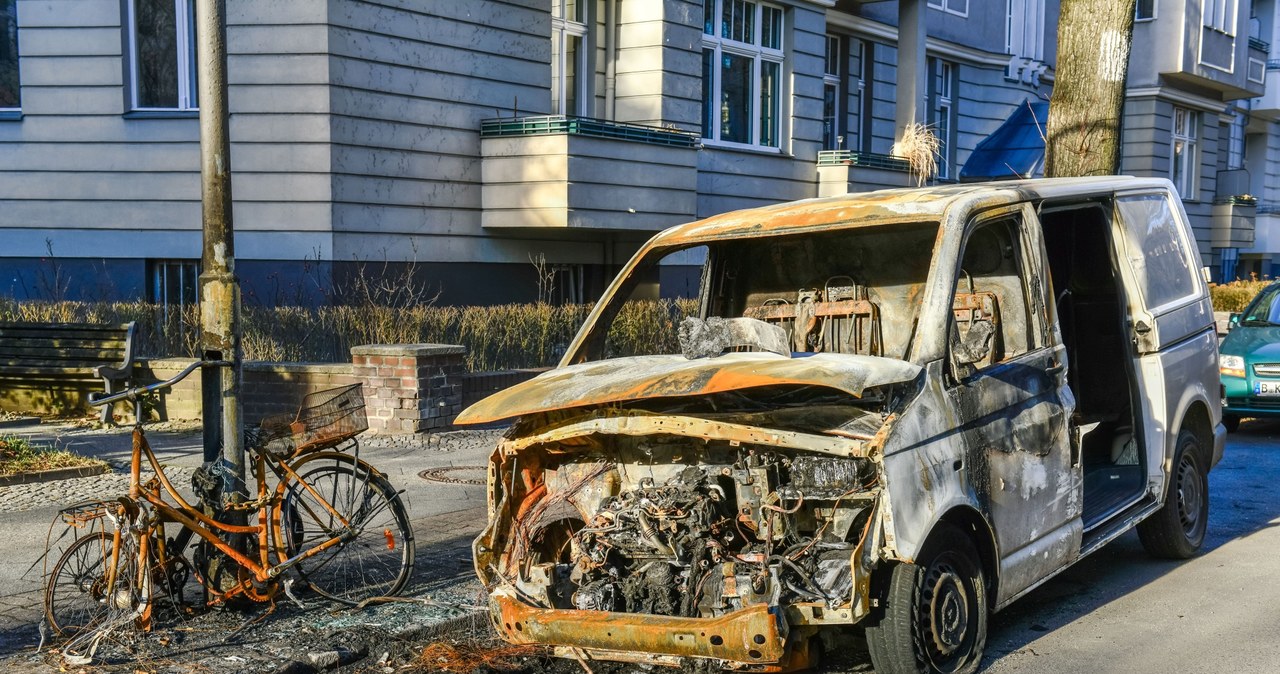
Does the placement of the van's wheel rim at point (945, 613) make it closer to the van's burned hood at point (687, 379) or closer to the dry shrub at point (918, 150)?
the van's burned hood at point (687, 379)

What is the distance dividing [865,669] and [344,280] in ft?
39.1

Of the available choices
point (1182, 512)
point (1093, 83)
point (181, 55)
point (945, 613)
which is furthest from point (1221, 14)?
point (945, 613)

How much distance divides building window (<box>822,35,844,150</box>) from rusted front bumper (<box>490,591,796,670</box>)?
20556mm

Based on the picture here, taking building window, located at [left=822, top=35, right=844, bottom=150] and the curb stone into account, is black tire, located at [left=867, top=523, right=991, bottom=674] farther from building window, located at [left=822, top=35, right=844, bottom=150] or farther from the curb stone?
building window, located at [left=822, top=35, right=844, bottom=150]

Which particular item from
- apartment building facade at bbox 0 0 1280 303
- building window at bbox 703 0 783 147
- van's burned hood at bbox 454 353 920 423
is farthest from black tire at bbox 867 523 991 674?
building window at bbox 703 0 783 147

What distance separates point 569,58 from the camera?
19938mm

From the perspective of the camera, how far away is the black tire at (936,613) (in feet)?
16.9

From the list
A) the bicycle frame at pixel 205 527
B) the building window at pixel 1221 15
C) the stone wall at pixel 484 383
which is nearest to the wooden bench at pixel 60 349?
the stone wall at pixel 484 383

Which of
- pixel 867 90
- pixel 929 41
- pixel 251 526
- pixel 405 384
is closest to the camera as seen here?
pixel 251 526

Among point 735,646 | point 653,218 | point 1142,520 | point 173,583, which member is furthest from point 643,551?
point 653,218

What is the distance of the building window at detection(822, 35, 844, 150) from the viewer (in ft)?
82.3

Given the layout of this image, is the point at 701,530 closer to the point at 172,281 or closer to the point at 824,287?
the point at 824,287

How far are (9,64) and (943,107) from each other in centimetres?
1889

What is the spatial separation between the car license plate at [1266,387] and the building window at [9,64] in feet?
51.6
